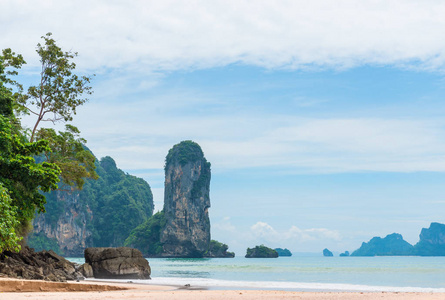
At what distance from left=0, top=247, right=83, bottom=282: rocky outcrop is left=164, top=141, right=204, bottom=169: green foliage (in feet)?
277

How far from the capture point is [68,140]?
2639cm

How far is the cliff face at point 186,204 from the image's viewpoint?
350 feet

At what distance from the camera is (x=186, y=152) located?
108250 millimetres

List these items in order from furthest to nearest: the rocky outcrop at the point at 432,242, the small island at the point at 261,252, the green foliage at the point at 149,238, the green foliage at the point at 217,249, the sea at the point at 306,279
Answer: the rocky outcrop at the point at 432,242 < the small island at the point at 261,252 < the green foliage at the point at 217,249 < the green foliage at the point at 149,238 < the sea at the point at 306,279

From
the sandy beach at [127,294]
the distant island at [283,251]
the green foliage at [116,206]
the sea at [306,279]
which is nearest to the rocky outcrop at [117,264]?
the sea at [306,279]

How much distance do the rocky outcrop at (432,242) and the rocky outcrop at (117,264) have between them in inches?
5643

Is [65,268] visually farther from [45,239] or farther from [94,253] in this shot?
[45,239]

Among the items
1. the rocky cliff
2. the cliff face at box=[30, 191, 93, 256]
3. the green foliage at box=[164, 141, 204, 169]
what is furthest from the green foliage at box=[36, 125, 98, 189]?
the cliff face at box=[30, 191, 93, 256]

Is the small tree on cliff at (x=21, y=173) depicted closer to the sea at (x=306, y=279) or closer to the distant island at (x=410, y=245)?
the sea at (x=306, y=279)

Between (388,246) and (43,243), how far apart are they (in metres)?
125

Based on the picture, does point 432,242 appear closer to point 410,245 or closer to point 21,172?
point 410,245

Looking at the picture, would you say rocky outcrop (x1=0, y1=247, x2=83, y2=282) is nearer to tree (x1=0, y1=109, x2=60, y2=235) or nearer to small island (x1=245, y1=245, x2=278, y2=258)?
tree (x1=0, y1=109, x2=60, y2=235)

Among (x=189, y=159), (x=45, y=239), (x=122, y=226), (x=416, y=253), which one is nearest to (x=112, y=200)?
(x=122, y=226)

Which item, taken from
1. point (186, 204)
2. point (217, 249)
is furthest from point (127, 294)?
point (217, 249)
